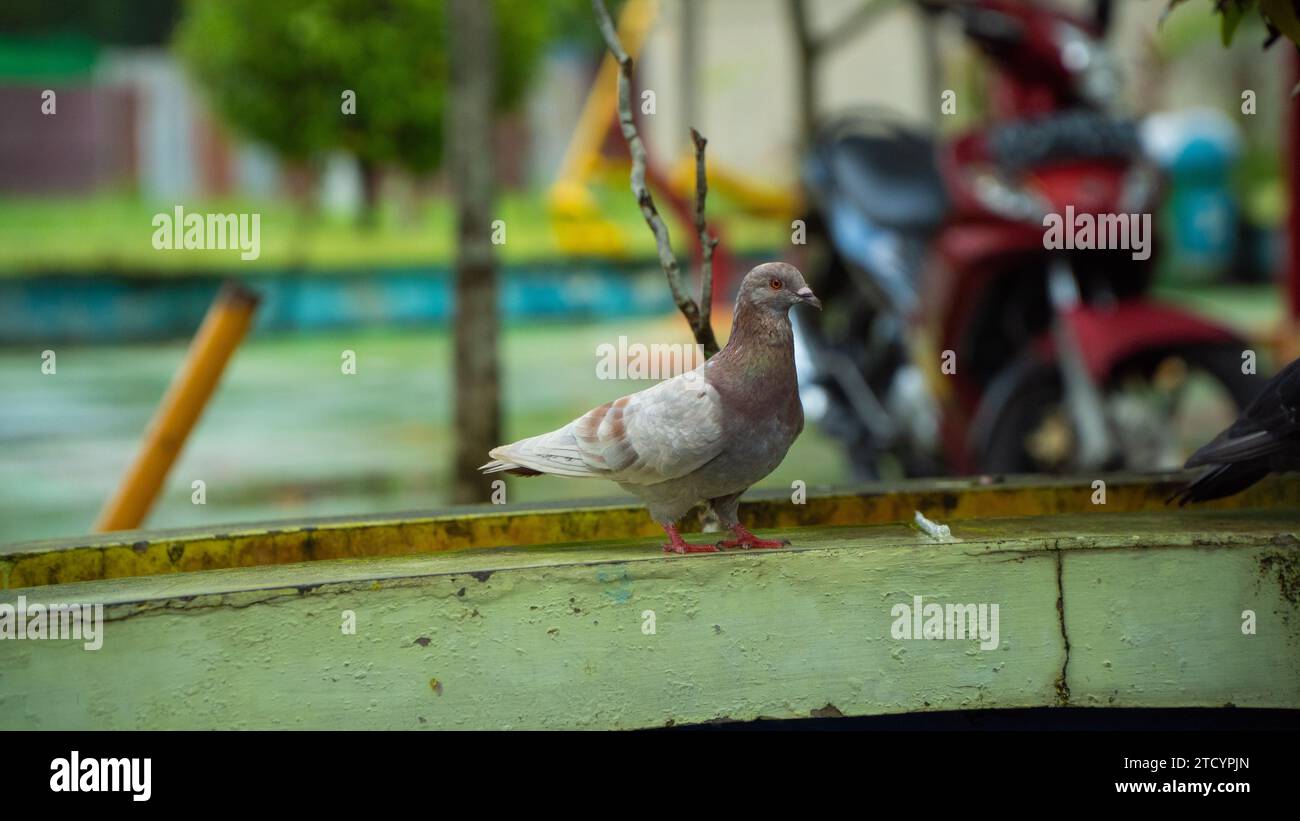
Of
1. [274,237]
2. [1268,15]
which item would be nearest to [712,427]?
[1268,15]

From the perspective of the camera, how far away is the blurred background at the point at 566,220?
5.65m

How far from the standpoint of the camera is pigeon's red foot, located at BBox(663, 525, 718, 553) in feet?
8.57

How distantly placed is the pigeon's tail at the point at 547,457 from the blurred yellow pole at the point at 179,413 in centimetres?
125

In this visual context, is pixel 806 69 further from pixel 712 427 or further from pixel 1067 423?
pixel 712 427

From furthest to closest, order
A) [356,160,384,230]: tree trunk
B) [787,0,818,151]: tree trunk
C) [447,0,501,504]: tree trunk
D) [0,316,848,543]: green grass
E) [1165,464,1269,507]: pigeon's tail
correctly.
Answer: [356,160,384,230]: tree trunk < [787,0,818,151]: tree trunk < [0,316,848,543]: green grass < [447,0,501,504]: tree trunk < [1165,464,1269,507]: pigeon's tail

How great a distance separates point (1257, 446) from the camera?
283cm

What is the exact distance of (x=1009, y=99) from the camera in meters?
6.32

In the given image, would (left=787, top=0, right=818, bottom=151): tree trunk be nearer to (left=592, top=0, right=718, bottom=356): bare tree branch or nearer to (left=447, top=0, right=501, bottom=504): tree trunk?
(left=447, top=0, right=501, bottom=504): tree trunk

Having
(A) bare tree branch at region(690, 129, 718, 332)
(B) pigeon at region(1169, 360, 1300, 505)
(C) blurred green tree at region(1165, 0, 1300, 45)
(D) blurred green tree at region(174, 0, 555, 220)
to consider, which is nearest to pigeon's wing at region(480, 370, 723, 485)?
(A) bare tree branch at region(690, 129, 718, 332)

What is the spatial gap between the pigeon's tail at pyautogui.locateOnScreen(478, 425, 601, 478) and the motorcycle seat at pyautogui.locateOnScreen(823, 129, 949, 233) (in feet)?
11.1

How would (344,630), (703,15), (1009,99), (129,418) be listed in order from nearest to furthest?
1. (344,630)
2. (1009,99)
3. (129,418)
4. (703,15)

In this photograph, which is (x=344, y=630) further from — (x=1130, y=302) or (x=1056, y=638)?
(x=1130, y=302)

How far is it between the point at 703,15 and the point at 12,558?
12.9 m
